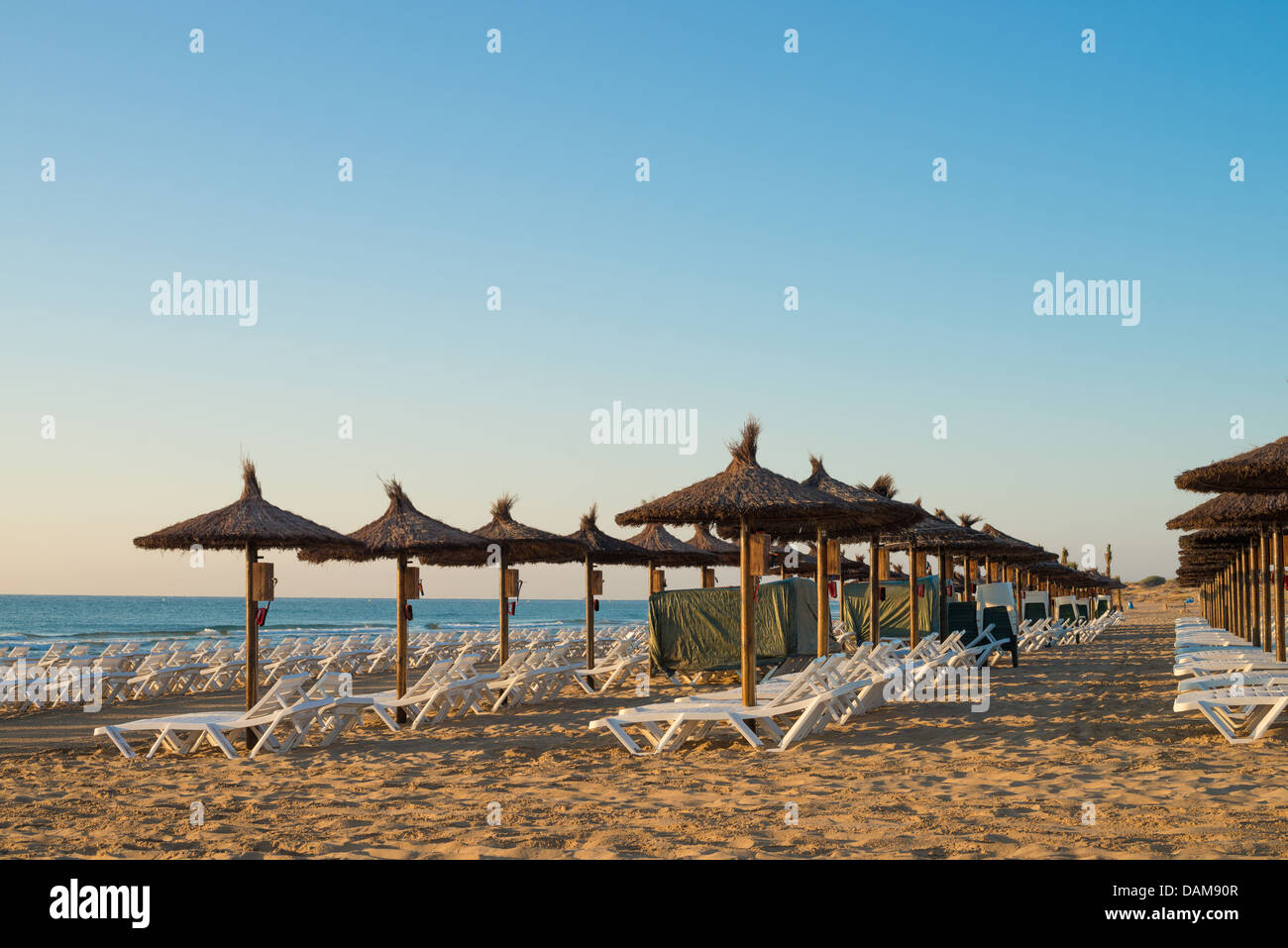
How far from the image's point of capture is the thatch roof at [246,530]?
9.31 metres

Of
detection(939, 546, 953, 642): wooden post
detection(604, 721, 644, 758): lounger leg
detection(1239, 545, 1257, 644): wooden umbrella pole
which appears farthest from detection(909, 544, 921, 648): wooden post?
detection(604, 721, 644, 758): lounger leg

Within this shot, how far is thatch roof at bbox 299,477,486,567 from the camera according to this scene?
10867 millimetres

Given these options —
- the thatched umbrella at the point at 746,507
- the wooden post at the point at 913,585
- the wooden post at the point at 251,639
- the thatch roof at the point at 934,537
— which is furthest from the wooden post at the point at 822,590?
the wooden post at the point at 251,639

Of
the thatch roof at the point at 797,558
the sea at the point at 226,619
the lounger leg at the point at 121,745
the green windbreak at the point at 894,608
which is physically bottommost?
the sea at the point at 226,619

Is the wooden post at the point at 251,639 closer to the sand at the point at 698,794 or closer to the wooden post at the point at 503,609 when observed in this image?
the sand at the point at 698,794

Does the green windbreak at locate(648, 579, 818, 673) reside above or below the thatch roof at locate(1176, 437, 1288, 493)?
below

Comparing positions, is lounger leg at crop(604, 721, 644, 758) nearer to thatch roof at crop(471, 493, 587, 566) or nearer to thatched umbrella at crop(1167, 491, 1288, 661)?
thatch roof at crop(471, 493, 587, 566)

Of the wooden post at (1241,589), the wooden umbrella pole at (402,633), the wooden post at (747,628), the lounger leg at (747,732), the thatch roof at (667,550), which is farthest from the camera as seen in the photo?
the wooden post at (1241,589)

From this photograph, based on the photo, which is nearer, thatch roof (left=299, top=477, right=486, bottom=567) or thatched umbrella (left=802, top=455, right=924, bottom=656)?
thatched umbrella (left=802, top=455, right=924, bottom=656)

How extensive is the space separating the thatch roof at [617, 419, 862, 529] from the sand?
5.68 ft

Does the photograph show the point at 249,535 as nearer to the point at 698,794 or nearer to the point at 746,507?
the point at 746,507

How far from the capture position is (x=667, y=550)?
16406mm

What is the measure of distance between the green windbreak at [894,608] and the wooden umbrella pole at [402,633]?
919 centimetres
